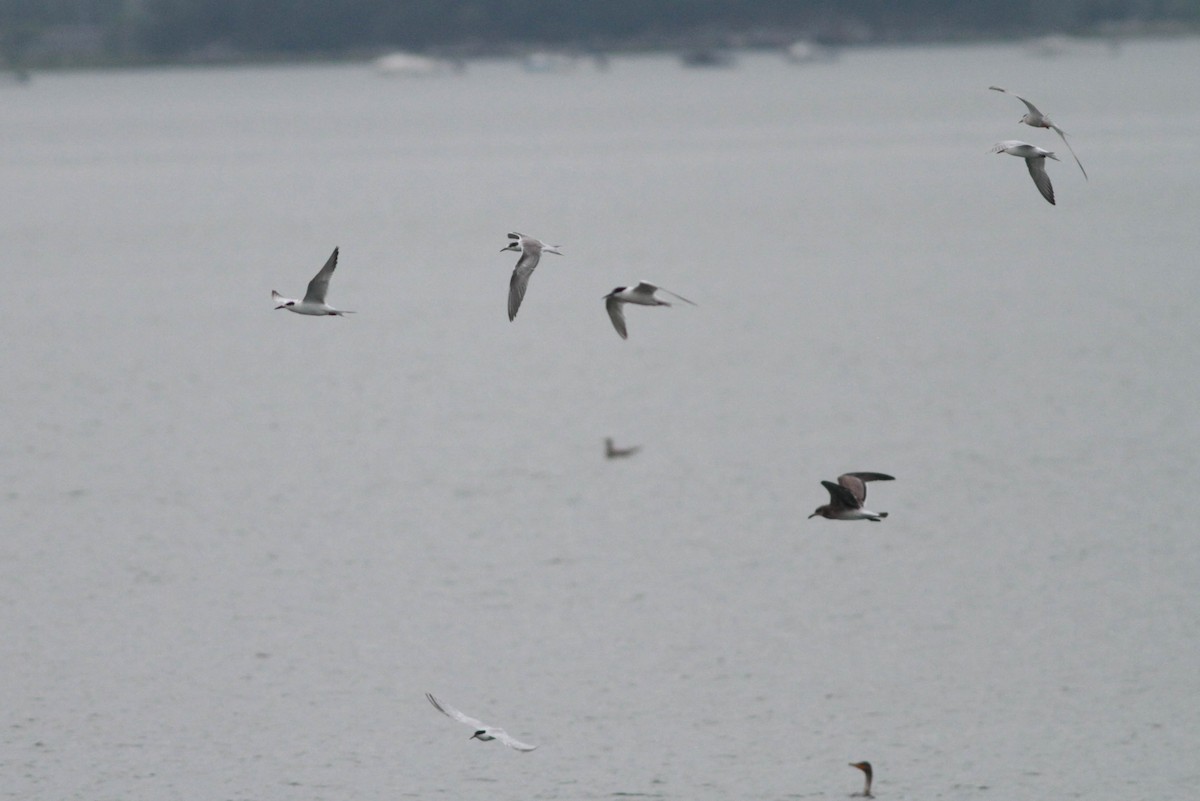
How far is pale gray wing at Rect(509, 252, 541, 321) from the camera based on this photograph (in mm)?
15805

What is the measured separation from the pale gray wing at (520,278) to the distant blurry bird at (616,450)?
1032 inches

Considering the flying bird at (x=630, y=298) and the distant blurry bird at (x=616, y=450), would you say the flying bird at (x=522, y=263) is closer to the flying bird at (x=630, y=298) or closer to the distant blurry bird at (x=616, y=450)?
the flying bird at (x=630, y=298)

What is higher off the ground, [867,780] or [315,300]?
[315,300]

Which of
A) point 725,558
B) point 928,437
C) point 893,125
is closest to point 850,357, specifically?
point 928,437

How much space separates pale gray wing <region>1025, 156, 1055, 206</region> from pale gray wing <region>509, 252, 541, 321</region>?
4.10m

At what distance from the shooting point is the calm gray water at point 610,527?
25.4 m

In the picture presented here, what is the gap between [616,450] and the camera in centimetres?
4381

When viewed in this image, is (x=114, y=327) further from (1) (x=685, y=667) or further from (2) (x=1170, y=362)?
(1) (x=685, y=667)

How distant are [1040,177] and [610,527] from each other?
21.3 meters

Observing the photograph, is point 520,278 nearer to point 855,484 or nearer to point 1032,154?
point 855,484

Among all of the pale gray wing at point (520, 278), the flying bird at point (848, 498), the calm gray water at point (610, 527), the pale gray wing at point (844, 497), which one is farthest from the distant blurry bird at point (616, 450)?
the pale gray wing at point (520, 278)

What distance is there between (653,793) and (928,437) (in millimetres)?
22329

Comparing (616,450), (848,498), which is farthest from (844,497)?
(616,450)

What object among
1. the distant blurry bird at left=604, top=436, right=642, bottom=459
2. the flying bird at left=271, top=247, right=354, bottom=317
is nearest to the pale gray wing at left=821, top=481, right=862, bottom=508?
the flying bird at left=271, top=247, right=354, bottom=317
